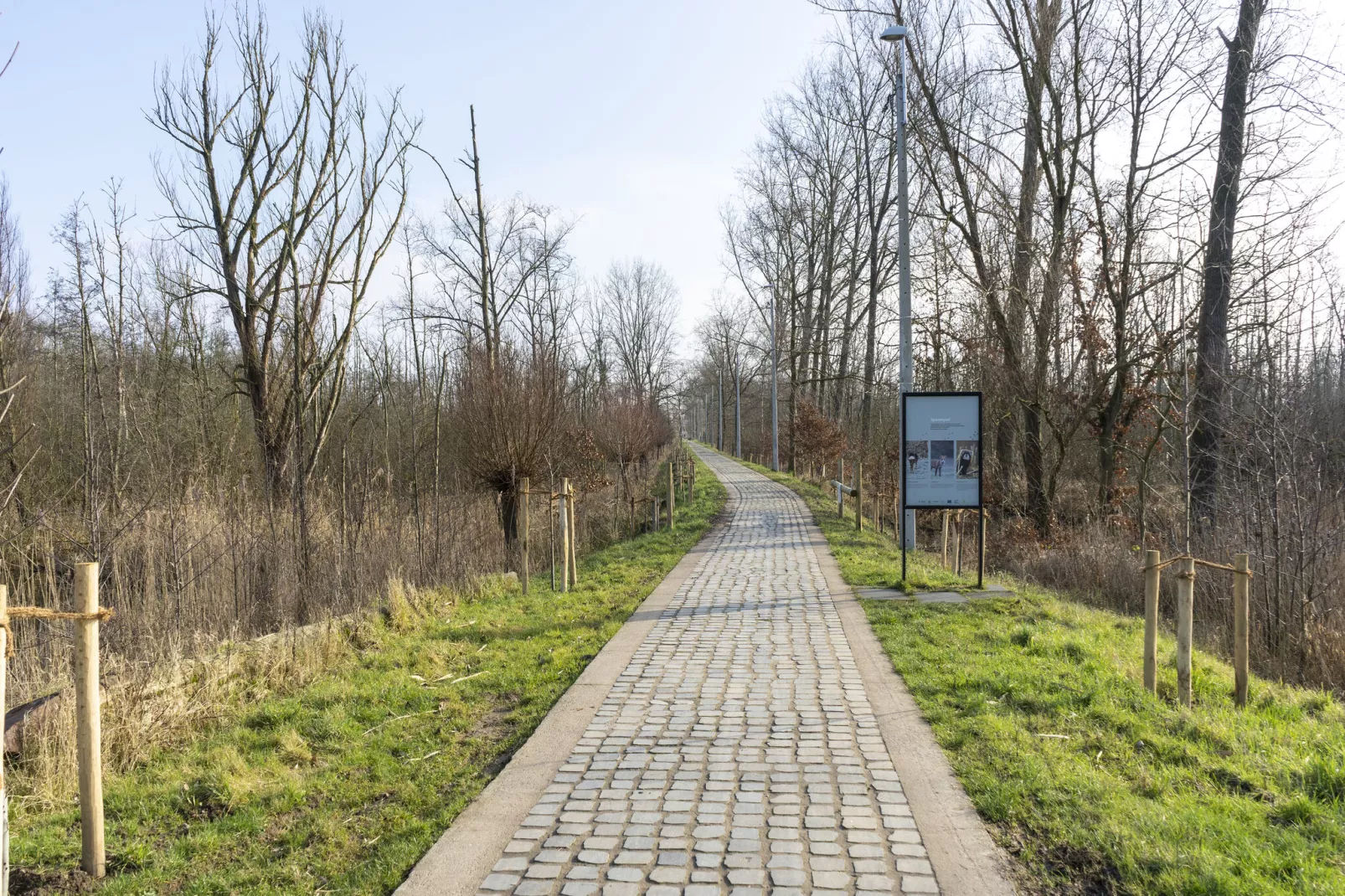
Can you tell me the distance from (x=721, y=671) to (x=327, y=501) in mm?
9933

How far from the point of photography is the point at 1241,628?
6.50 meters

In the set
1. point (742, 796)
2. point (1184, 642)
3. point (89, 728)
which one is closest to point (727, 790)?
point (742, 796)

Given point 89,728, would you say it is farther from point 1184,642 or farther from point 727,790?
point 1184,642

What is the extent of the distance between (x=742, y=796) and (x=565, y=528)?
7477 millimetres

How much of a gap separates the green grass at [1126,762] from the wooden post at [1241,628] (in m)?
0.13

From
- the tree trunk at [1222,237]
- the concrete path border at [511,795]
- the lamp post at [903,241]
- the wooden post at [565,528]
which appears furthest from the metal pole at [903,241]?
the concrete path border at [511,795]

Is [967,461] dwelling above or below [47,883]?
above

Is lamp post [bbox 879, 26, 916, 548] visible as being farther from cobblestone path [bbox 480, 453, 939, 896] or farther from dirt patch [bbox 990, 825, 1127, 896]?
dirt patch [bbox 990, 825, 1127, 896]

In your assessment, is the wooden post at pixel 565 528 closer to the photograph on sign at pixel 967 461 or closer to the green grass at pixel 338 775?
the green grass at pixel 338 775

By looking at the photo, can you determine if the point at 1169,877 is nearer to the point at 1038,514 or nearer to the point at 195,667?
the point at 195,667

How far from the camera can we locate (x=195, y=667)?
6.67 meters

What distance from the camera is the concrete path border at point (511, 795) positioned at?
152 inches

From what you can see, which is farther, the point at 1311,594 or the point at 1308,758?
the point at 1311,594

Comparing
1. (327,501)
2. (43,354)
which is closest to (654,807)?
Result: (327,501)
